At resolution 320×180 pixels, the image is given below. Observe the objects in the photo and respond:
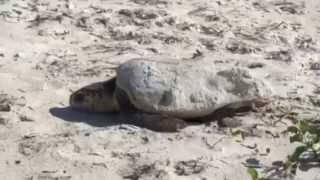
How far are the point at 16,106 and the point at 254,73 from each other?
138 cm

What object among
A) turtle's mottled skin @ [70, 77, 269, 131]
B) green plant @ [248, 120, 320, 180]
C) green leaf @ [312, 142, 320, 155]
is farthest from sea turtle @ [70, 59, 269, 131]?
green leaf @ [312, 142, 320, 155]

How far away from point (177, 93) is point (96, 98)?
0.54m

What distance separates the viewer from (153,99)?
386 cm

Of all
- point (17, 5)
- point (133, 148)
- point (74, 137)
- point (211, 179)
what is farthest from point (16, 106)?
point (17, 5)

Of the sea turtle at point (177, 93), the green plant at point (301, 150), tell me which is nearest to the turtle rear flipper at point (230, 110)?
the sea turtle at point (177, 93)

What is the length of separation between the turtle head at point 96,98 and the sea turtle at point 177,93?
0.09 metres

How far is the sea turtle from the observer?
3.86 meters

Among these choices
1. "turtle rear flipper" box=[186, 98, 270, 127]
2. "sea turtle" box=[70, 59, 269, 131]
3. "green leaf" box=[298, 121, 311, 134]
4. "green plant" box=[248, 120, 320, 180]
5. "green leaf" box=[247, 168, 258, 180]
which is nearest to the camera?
"green leaf" box=[247, 168, 258, 180]

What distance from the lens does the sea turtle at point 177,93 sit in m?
3.86

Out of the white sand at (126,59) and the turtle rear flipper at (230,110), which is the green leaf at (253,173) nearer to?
the white sand at (126,59)

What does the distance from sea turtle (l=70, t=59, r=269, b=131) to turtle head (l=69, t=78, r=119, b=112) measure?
0.30 ft

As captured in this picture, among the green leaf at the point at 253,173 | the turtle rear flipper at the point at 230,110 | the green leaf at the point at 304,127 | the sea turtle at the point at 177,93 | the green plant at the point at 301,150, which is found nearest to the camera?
the green leaf at the point at 253,173

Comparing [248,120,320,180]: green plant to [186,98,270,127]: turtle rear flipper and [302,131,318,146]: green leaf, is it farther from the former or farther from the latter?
[186,98,270,127]: turtle rear flipper

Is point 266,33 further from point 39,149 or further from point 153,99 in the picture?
point 39,149
